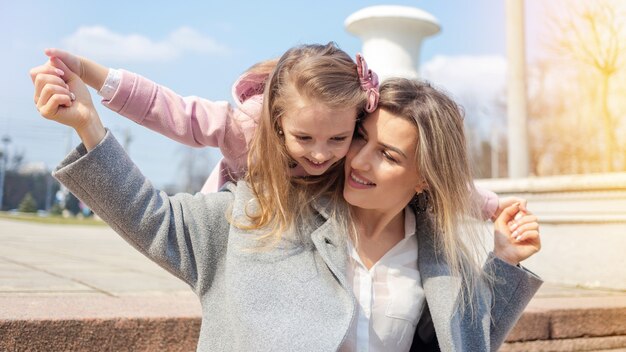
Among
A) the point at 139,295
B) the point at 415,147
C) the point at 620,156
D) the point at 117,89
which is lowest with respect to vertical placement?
the point at 620,156

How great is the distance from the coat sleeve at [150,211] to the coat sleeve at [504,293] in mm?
919

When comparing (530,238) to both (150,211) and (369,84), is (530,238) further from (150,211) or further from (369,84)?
(150,211)

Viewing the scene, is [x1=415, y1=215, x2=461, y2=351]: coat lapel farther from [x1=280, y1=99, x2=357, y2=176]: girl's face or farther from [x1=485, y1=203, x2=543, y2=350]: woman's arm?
[x1=280, y1=99, x2=357, y2=176]: girl's face

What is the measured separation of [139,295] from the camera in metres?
2.90

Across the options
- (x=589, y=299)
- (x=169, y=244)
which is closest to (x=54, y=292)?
(x=169, y=244)

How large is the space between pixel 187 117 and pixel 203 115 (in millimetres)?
55

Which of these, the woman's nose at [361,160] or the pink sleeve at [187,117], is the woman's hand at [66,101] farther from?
the woman's nose at [361,160]

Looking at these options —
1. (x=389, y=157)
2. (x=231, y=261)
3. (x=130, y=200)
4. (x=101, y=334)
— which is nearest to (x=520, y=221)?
(x=389, y=157)

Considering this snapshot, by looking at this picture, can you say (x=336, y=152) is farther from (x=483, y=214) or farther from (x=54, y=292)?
(x=54, y=292)

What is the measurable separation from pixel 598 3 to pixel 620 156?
220 centimetres

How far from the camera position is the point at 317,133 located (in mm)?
1861

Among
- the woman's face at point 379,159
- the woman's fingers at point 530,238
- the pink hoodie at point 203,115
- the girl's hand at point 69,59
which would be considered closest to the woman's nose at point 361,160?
the woman's face at point 379,159

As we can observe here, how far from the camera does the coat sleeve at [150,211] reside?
162cm

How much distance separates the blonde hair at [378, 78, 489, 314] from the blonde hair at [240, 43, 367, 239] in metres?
0.14
